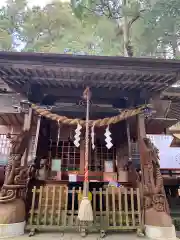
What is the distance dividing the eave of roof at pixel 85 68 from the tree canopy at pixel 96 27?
6542 millimetres

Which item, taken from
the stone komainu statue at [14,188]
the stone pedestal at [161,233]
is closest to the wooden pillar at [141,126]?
the stone pedestal at [161,233]

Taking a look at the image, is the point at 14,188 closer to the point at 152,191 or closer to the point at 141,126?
the point at 152,191

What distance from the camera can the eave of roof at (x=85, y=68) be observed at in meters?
4.41

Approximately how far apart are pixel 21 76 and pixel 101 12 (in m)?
9.57

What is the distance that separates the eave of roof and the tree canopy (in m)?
6.54

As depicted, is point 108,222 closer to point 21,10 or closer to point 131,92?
point 131,92

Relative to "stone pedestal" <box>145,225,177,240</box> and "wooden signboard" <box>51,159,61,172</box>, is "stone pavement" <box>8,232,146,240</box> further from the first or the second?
"wooden signboard" <box>51,159,61,172</box>

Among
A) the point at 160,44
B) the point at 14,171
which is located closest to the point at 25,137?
the point at 14,171

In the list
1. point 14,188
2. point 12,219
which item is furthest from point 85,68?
point 12,219

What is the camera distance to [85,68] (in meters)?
4.51

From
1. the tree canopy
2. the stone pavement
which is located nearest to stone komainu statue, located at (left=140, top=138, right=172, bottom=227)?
the stone pavement

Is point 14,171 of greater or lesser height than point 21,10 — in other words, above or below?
below

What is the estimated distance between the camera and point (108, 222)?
13.4 feet

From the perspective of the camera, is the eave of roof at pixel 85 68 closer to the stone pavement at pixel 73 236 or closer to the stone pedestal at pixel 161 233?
the stone pedestal at pixel 161 233
